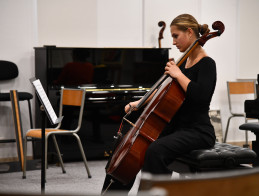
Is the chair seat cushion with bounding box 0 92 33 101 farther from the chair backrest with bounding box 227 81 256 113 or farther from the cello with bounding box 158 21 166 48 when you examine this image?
the chair backrest with bounding box 227 81 256 113

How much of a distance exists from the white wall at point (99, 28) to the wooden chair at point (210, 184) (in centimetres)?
451

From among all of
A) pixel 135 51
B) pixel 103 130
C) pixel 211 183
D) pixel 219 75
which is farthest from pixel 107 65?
pixel 211 183

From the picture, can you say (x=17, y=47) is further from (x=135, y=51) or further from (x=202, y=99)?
(x=202, y=99)

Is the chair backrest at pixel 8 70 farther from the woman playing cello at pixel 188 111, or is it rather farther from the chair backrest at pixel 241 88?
the chair backrest at pixel 241 88

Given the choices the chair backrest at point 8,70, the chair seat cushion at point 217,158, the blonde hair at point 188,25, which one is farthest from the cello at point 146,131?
the chair backrest at point 8,70

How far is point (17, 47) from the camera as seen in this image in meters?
5.18

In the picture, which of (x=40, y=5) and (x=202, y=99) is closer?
(x=202, y=99)

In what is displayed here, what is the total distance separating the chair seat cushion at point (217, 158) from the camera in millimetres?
2535

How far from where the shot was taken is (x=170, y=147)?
8.08 ft

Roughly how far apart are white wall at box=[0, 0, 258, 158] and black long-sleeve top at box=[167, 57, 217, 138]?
3.04 metres

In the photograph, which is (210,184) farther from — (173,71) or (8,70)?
(8,70)

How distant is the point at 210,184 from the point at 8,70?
14.4 ft

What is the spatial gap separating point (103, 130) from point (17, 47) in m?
1.50

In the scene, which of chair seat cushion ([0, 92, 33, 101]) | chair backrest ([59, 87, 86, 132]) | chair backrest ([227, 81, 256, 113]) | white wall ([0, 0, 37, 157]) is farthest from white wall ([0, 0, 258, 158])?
chair backrest ([59, 87, 86, 132])
